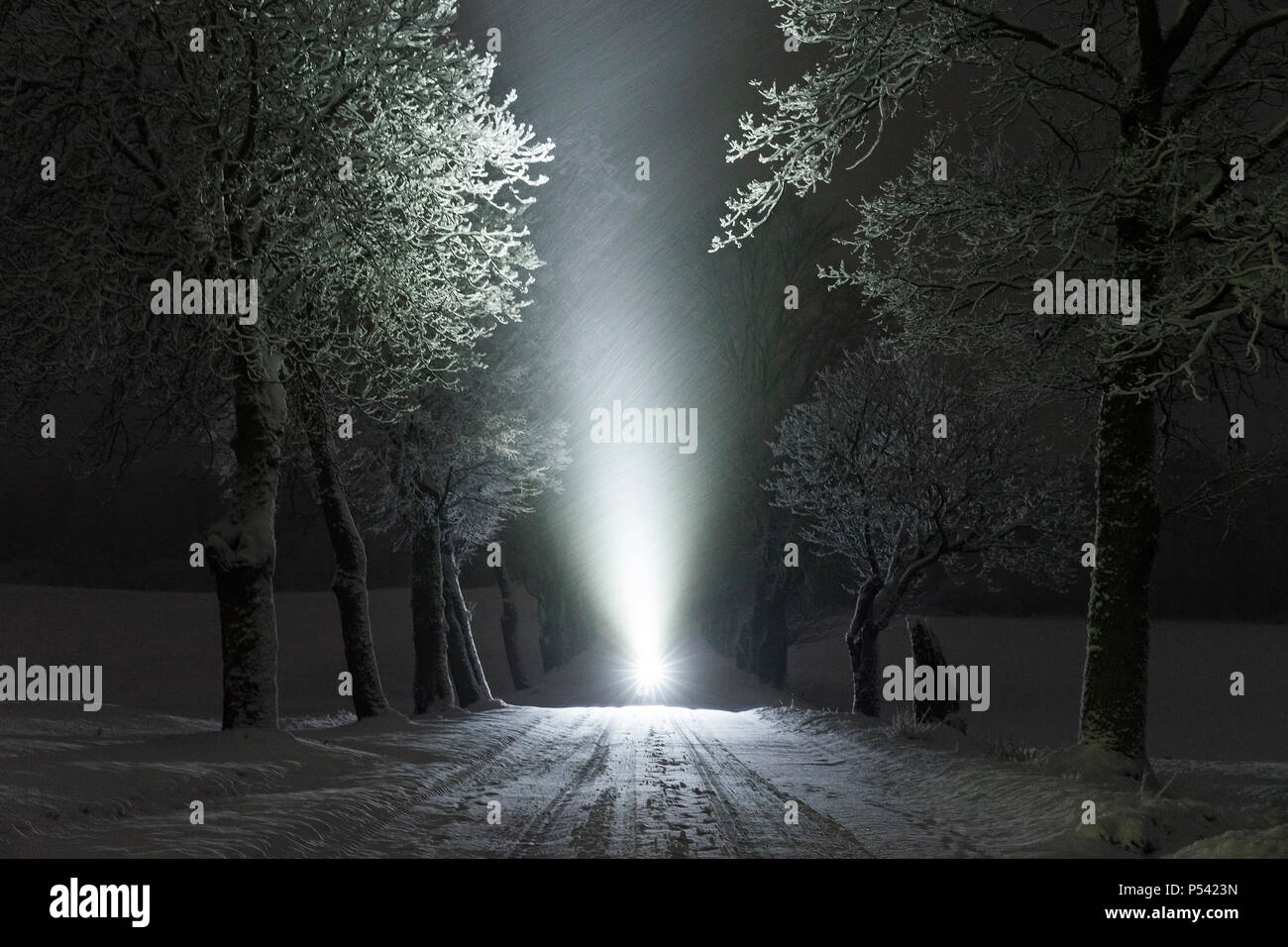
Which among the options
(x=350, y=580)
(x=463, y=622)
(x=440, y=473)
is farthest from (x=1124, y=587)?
(x=463, y=622)

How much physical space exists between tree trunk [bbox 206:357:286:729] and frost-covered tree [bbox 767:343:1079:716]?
1625 centimetres

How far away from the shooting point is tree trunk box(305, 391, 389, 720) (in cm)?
1861

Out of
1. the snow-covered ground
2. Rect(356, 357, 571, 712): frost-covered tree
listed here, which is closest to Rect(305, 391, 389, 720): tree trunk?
the snow-covered ground

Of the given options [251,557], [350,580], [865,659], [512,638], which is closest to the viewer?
[251,557]

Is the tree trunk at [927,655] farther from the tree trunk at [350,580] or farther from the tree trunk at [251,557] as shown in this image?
the tree trunk at [251,557]

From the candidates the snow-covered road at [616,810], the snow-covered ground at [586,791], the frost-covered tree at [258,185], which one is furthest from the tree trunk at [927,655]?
the frost-covered tree at [258,185]

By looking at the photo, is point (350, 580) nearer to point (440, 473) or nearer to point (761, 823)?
point (440, 473)

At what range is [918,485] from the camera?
2514 cm

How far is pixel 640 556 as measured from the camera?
47.6m

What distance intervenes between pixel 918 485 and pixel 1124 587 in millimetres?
13047

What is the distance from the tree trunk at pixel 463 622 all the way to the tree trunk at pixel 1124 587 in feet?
59.7

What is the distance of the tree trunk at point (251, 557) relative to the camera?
13.8 metres

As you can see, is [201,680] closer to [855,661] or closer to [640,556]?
[640,556]

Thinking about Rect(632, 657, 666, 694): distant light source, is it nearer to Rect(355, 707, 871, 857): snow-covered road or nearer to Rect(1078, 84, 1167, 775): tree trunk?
Rect(355, 707, 871, 857): snow-covered road
